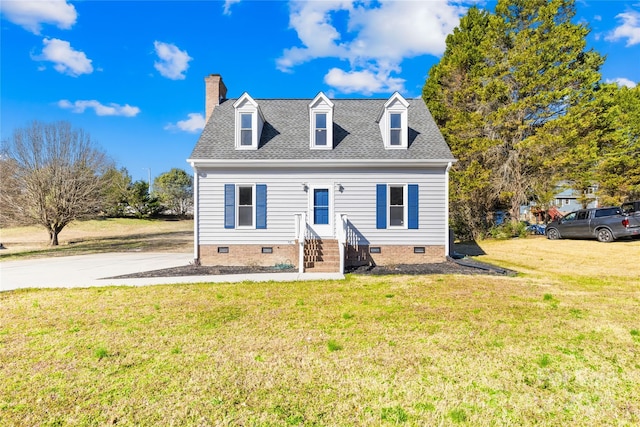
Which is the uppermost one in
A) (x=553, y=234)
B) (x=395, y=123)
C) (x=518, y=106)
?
(x=518, y=106)

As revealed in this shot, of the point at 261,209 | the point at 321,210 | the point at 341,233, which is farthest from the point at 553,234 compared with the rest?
the point at 261,209

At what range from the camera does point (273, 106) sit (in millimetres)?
14844

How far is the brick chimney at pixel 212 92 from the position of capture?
1511 cm

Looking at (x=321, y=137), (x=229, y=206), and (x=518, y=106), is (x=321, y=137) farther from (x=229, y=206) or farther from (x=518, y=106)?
(x=518, y=106)

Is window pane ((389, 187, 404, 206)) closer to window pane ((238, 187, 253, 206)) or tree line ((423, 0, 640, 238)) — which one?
window pane ((238, 187, 253, 206))

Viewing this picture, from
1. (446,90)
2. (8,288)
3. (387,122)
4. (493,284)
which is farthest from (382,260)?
(446,90)

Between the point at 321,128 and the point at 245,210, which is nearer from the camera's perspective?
the point at 245,210

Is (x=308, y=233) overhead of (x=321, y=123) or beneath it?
beneath

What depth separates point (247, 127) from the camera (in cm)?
1287

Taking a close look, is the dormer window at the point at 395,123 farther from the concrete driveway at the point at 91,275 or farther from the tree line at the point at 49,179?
the tree line at the point at 49,179

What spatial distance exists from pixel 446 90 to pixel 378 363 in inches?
886

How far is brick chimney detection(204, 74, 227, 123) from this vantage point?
595 inches

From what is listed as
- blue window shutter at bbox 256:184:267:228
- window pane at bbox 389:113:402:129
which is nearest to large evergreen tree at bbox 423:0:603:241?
window pane at bbox 389:113:402:129

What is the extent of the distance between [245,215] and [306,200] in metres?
2.45
